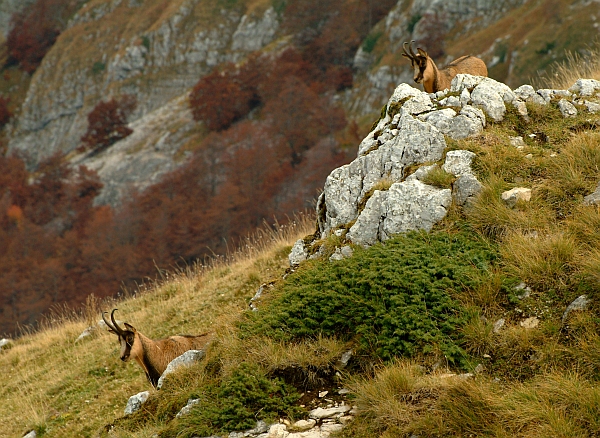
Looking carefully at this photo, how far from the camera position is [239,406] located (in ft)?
18.1

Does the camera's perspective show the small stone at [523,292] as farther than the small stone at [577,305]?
Yes

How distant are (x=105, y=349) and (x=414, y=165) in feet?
22.6

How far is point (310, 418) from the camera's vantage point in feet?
17.5

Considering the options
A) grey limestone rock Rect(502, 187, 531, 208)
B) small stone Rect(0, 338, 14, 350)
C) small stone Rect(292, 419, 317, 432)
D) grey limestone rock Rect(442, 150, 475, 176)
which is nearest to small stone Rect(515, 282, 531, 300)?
grey limestone rock Rect(502, 187, 531, 208)

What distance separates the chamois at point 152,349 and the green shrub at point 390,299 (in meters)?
1.96

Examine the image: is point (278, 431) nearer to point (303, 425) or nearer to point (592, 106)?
point (303, 425)

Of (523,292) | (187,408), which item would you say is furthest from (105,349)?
(523,292)

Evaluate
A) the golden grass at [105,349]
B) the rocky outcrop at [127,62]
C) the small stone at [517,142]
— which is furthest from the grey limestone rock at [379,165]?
the rocky outcrop at [127,62]

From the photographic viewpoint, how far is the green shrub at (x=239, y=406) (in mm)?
5447

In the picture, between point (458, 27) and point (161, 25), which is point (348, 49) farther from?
point (161, 25)

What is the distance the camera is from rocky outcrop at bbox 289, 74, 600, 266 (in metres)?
6.84

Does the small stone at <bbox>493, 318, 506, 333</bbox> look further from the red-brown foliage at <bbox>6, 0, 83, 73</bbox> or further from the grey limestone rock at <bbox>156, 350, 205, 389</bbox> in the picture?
the red-brown foliage at <bbox>6, 0, 83, 73</bbox>

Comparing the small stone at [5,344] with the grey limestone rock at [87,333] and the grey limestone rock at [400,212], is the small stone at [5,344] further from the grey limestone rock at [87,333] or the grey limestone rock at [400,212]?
the grey limestone rock at [400,212]

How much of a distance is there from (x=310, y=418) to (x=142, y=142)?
6242 cm
